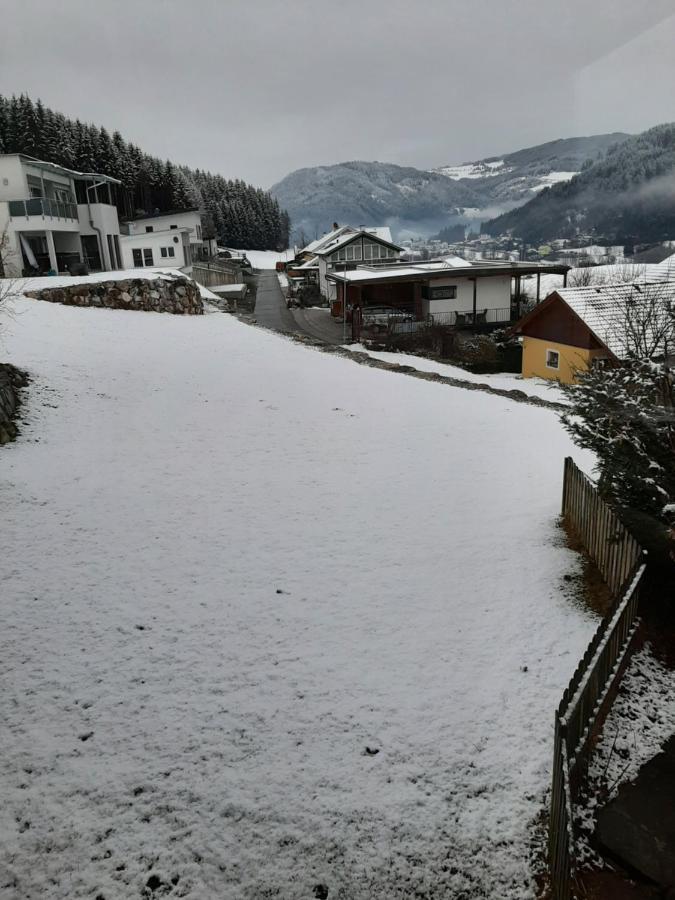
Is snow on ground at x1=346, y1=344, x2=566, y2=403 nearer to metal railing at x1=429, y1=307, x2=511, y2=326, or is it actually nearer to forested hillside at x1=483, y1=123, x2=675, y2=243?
metal railing at x1=429, y1=307, x2=511, y2=326

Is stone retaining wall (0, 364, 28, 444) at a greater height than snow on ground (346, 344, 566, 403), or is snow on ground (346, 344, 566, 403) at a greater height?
stone retaining wall (0, 364, 28, 444)

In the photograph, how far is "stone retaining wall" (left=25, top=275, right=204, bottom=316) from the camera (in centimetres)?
2889

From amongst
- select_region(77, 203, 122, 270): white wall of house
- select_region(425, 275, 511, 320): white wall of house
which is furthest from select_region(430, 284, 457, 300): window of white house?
select_region(77, 203, 122, 270): white wall of house

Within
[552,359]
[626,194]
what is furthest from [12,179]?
[626,194]

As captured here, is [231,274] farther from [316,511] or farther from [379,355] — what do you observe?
[316,511]

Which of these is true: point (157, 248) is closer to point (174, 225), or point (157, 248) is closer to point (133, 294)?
point (174, 225)

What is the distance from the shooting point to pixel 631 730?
21.0ft

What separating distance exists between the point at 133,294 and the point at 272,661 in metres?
28.1

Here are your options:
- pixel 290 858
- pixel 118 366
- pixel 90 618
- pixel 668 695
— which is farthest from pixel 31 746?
pixel 118 366

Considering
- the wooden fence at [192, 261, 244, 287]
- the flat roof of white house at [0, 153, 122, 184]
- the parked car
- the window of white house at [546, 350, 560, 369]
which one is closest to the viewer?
the window of white house at [546, 350, 560, 369]

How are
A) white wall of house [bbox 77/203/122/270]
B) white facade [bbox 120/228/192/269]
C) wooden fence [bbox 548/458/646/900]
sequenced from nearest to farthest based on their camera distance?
wooden fence [bbox 548/458/646/900] < white wall of house [bbox 77/203/122/270] < white facade [bbox 120/228/192/269]

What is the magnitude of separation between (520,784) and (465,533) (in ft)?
17.3

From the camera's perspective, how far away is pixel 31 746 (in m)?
5.57

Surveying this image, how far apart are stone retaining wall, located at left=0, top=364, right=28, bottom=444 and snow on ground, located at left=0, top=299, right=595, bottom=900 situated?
0.41 meters
